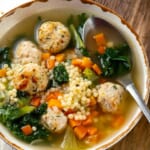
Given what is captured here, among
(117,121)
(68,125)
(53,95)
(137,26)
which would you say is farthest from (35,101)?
(137,26)

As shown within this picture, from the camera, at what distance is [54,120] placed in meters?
2.02

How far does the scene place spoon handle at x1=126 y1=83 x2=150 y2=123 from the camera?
200 centimetres

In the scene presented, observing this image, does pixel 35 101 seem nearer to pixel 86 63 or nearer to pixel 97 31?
pixel 86 63

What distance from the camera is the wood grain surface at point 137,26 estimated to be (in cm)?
215

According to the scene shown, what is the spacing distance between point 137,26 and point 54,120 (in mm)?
698

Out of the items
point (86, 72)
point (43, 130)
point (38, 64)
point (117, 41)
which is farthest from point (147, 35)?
point (43, 130)

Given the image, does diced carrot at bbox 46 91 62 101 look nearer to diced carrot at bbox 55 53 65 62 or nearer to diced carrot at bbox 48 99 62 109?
diced carrot at bbox 48 99 62 109

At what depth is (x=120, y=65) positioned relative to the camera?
215 centimetres

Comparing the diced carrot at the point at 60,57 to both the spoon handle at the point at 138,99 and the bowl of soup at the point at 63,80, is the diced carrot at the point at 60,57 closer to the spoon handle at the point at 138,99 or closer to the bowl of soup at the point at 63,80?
the bowl of soup at the point at 63,80

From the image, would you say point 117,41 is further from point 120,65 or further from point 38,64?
point 38,64

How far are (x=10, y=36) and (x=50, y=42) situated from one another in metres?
0.24

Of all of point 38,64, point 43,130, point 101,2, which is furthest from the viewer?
point 101,2

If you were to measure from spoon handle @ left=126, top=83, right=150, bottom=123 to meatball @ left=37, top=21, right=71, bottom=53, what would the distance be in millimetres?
380

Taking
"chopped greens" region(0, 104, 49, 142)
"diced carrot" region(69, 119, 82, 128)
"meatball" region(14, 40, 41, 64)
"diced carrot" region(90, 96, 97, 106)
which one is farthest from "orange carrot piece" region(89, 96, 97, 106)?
"meatball" region(14, 40, 41, 64)
